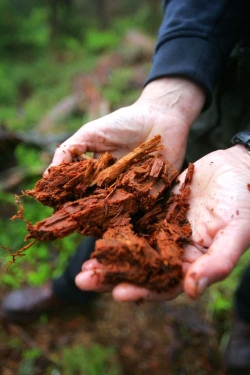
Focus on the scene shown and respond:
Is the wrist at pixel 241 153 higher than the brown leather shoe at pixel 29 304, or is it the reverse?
the wrist at pixel 241 153

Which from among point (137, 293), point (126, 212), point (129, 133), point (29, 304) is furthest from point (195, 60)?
point (29, 304)

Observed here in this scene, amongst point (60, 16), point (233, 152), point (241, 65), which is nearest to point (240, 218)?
point (233, 152)

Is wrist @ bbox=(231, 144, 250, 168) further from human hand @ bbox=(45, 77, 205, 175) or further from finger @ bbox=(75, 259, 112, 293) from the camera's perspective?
finger @ bbox=(75, 259, 112, 293)

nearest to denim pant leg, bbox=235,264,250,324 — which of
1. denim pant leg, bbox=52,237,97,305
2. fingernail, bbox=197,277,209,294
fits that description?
denim pant leg, bbox=52,237,97,305

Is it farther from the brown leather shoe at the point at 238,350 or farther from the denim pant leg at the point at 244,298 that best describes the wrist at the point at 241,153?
the brown leather shoe at the point at 238,350

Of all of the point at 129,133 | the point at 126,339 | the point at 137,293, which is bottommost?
the point at 126,339

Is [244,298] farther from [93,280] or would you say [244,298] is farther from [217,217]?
[93,280]

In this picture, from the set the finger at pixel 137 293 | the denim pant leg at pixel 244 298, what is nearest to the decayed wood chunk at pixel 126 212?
the finger at pixel 137 293
